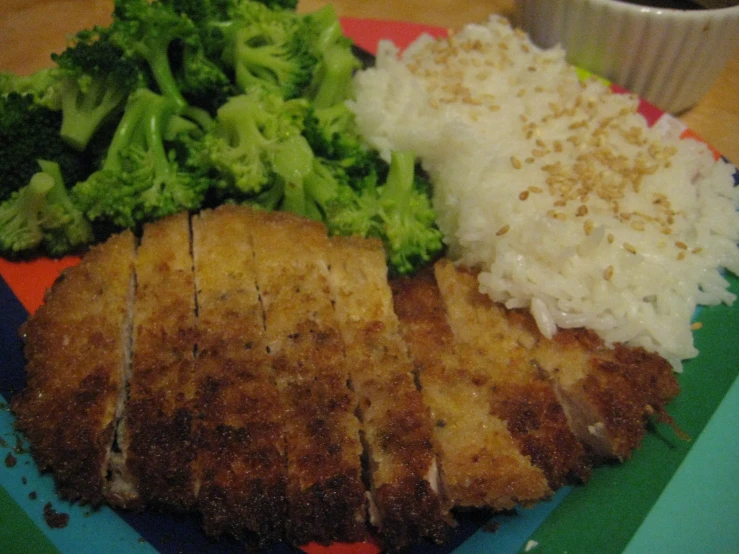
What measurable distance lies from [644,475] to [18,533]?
2.01 m

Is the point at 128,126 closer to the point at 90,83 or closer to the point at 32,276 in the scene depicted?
the point at 90,83

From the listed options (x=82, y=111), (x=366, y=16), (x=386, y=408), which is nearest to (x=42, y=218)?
(x=82, y=111)

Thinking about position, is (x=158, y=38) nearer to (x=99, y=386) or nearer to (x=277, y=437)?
(x=99, y=386)

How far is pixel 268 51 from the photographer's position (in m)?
2.70

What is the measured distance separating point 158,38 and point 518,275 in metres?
1.89

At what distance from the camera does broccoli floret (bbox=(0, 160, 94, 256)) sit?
2291mm

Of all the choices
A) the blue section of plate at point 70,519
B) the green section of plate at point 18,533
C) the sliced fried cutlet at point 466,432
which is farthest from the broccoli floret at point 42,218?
the sliced fried cutlet at point 466,432

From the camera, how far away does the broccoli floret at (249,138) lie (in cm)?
241

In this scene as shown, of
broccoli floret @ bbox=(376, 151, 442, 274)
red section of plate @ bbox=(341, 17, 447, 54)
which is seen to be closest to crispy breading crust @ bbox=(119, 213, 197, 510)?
broccoli floret @ bbox=(376, 151, 442, 274)

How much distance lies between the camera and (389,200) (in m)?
2.58

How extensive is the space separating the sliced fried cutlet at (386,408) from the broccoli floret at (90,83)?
1180 millimetres

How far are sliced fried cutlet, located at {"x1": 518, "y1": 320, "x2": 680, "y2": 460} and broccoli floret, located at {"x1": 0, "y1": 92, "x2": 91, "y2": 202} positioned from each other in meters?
2.17

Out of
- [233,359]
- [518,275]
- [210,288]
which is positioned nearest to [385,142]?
[518,275]

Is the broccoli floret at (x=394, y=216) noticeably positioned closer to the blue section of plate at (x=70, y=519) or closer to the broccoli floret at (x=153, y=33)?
the broccoli floret at (x=153, y=33)
